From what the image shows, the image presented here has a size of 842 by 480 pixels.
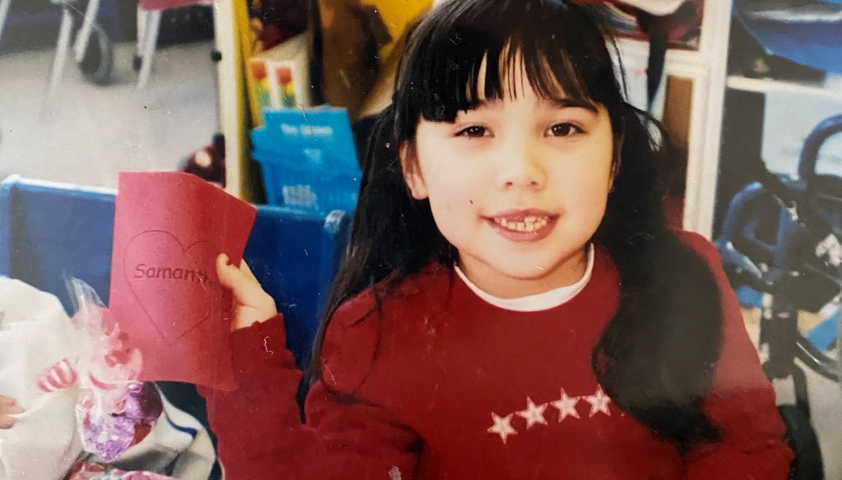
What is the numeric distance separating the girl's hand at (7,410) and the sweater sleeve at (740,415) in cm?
66

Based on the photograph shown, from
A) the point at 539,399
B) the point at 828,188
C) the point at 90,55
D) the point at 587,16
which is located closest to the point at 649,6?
the point at 587,16

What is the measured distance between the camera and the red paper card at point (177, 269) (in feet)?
2.03

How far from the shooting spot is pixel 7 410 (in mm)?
661

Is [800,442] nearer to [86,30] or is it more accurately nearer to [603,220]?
[603,220]

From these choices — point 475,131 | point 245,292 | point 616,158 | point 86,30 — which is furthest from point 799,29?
point 86,30

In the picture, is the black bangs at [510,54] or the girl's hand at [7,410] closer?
the black bangs at [510,54]

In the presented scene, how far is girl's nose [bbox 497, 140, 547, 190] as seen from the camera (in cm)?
54

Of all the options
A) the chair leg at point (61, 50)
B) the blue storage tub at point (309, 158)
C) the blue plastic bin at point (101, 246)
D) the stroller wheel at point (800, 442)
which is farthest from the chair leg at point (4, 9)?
the stroller wheel at point (800, 442)

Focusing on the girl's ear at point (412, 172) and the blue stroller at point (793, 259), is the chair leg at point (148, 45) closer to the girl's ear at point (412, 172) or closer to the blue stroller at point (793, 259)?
the girl's ear at point (412, 172)

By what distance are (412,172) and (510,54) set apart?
129 millimetres

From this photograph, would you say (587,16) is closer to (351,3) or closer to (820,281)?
(351,3)

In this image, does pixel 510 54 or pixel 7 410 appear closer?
pixel 510 54

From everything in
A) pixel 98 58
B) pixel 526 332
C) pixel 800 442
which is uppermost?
pixel 98 58

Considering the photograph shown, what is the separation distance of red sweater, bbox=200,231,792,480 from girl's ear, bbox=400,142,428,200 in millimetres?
75
